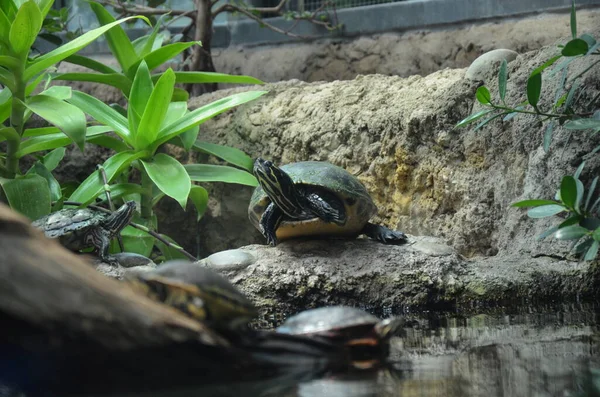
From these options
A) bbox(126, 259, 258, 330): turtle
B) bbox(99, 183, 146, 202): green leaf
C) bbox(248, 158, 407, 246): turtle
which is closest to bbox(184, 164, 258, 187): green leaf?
bbox(99, 183, 146, 202): green leaf

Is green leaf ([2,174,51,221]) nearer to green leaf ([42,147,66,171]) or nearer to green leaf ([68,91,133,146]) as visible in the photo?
green leaf ([68,91,133,146])

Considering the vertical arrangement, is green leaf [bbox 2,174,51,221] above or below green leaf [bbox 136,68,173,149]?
below

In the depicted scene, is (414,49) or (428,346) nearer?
(428,346)

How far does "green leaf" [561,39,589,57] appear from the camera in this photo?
268 cm

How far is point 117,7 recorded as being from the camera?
581 centimetres

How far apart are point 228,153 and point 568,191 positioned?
272 centimetres

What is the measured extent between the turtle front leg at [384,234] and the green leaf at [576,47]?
1.27 metres

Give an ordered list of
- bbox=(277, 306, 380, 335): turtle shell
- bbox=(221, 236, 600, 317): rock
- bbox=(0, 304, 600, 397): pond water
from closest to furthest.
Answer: bbox=(0, 304, 600, 397): pond water
bbox=(277, 306, 380, 335): turtle shell
bbox=(221, 236, 600, 317): rock

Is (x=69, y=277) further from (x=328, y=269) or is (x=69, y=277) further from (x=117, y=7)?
(x=117, y=7)

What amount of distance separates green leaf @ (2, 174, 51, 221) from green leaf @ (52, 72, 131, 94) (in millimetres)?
1081

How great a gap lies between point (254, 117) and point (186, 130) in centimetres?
77

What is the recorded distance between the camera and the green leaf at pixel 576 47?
106 inches

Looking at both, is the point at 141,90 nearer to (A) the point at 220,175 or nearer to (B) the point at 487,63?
(A) the point at 220,175

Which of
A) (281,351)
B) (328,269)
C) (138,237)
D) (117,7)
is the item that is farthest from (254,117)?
(281,351)
